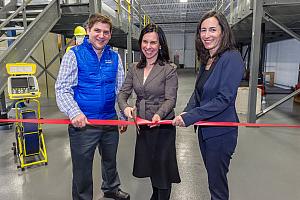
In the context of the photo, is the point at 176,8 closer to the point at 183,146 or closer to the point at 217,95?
the point at 183,146

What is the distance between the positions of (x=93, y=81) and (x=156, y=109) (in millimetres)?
546

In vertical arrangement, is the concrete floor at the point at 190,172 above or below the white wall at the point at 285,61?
below

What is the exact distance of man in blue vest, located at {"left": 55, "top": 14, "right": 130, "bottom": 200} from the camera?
1.78 meters

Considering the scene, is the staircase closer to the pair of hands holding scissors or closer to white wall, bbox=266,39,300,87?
the pair of hands holding scissors

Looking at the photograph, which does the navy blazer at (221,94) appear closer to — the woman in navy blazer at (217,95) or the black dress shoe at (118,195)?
the woman in navy blazer at (217,95)

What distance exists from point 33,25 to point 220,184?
12.5ft

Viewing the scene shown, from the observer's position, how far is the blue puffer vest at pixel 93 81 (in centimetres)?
184

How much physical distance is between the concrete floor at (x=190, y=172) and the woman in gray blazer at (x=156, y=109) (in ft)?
2.39

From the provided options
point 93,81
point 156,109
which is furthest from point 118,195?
point 93,81

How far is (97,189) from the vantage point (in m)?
2.59

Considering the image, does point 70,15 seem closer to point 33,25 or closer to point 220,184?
point 33,25

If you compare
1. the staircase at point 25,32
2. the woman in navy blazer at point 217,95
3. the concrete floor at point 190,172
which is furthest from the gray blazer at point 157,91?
the staircase at point 25,32

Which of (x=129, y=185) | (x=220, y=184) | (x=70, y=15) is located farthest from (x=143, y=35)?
(x=70, y=15)

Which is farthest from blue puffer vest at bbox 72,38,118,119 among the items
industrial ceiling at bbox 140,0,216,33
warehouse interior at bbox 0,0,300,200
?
industrial ceiling at bbox 140,0,216,33
